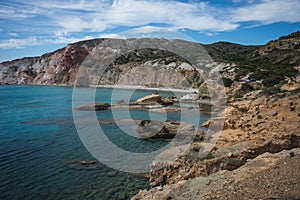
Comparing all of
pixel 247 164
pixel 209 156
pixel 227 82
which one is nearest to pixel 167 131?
pixel 209 156

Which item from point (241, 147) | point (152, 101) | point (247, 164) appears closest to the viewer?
point (247, 164)

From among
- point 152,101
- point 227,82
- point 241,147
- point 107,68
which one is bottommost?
point 241,147

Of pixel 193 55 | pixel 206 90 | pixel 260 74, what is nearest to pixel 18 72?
pixel 193 55

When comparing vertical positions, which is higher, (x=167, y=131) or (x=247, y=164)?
(x=247, y=164)

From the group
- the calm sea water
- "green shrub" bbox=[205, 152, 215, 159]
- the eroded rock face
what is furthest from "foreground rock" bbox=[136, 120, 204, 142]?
the eroded rock face

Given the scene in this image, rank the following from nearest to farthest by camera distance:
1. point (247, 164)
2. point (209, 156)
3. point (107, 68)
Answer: point (247, 164) < point (209, 156) < point (107, 68)

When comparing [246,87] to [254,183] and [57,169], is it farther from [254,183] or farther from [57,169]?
[254,183]

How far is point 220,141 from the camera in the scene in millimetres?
13656

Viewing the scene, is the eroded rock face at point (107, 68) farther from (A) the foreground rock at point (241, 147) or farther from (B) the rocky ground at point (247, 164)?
(A) the foreground rock at point (241, 147)

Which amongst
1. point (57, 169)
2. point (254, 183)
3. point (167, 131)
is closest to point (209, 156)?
point (254, 183)

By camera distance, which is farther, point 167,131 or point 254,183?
point 167,131

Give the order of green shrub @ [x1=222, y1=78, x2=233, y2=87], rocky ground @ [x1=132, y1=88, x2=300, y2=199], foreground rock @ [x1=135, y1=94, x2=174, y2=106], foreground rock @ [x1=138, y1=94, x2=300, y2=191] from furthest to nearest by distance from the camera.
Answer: green shrub @ [x1=222, y1=78, x2=233, y2=87] < foreground rock @ [x1=135, y1=94, x2=174, y2=106] < foreground rock @ [x1=138, y1=94, x2=300, y2=191] < rocky ground @ [x1=132, y1=88, x2=300, y2=199]

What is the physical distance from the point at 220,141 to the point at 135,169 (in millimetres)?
5402

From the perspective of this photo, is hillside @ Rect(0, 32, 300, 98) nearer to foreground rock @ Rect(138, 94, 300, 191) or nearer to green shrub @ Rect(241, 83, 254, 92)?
green shrub @ Rect(241, 83, 254, 92)
